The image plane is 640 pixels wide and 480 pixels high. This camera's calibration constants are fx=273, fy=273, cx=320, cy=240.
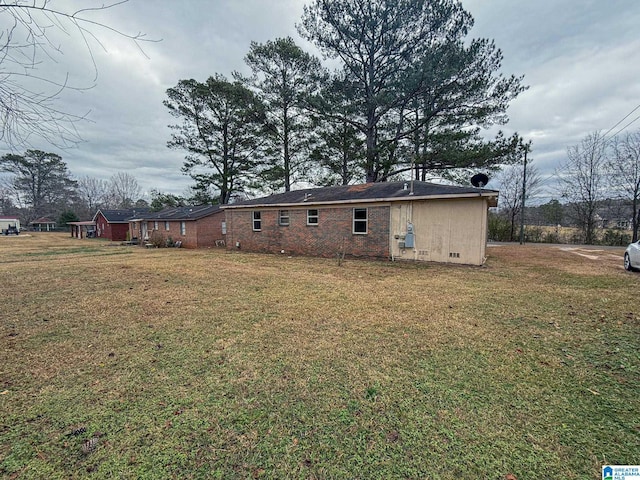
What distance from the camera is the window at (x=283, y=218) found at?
1429 centimetres

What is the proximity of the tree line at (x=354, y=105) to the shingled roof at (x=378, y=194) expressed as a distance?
145cm

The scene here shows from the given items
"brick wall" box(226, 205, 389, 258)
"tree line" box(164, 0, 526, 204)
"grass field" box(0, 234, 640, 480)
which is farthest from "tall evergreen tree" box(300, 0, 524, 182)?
"grass field" box(0, 234, 640, 480)

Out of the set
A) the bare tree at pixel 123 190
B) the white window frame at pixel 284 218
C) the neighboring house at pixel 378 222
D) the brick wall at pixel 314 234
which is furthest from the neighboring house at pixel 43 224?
the white window frame at pixel 284 218

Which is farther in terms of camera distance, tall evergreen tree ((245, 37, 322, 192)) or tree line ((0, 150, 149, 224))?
tree line ((0, 150, 149, 224))

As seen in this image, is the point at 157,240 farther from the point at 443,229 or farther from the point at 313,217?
the point at 443,229

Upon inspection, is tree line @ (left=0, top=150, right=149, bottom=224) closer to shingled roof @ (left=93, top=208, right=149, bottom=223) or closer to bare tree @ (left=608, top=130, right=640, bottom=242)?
shingled roof @ (left=93, top=208, right=149, bottom=223)

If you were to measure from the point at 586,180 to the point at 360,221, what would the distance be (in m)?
22.1

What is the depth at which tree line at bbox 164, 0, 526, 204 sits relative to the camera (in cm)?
1491

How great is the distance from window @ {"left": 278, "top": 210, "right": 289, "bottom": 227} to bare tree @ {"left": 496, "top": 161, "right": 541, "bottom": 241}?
20.2m

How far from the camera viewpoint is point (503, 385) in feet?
8.48

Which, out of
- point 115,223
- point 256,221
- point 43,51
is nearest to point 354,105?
point 256,221

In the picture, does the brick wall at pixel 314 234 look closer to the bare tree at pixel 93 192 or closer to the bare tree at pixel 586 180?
the bare tree at pixel 586 180

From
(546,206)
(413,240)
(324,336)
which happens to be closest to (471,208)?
(413,240)

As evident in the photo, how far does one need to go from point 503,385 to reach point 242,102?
2277cm
